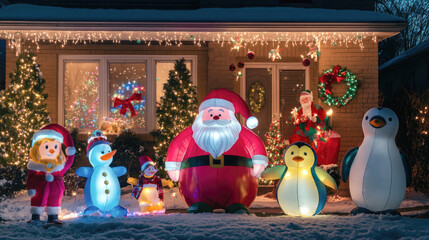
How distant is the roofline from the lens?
9984mm

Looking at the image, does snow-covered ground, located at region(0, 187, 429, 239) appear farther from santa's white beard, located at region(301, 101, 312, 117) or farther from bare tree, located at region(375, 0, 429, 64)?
bare tree, located at region(375, 0, 429, 64)

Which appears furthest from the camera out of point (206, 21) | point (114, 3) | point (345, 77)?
point (114, 3)

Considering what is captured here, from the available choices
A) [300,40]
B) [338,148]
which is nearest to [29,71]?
[300,40]

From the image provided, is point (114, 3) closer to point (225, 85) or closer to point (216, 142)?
point (225, 85)

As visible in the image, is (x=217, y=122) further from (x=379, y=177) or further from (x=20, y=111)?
(x=20, y=111)

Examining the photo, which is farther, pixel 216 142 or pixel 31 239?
pixel 216 142

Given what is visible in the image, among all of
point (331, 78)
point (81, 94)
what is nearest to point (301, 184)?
point (331, 78)

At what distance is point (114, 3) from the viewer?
1278 centimetres

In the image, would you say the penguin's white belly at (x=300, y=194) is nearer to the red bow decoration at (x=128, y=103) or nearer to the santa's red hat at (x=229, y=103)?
the santa's red hat at (x=229, y=103)

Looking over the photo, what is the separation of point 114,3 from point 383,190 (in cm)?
877

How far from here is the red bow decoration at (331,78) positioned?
35.9ft

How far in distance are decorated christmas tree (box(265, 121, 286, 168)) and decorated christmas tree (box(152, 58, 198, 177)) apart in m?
1.83

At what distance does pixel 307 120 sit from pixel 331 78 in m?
1.68

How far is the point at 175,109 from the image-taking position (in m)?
10.7
